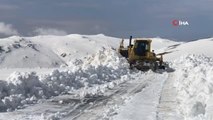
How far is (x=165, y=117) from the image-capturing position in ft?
46.5

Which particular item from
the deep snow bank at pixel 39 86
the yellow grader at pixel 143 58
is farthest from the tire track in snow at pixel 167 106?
the yellow grader at pixel 143 58

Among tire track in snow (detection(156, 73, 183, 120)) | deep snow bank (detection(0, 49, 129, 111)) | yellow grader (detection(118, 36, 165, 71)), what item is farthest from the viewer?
yellow grader (detection(118, 36, 165, 71))

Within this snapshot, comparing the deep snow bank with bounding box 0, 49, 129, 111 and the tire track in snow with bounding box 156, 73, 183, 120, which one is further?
the deep snow bank with bounding box 0, 49, 129, 111

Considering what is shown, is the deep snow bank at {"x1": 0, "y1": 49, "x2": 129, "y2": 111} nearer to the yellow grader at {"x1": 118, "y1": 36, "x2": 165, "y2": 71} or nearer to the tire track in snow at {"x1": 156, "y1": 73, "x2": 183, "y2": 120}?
the tire track in snow at {"x1": 156, "y1": 73, "x2": 183, "y2": 120}

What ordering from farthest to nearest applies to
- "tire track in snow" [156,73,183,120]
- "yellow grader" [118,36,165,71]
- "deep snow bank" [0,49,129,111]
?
1. "yellow grader" [118,36,165,71]
2. "deep snow bank" [0,49,129,111]
3. "tire track in snow" [156,73,183,120]

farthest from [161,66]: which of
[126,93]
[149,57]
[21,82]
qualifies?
[21,82]

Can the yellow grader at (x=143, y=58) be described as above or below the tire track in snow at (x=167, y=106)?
above

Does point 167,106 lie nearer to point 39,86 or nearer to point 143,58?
point 39,86

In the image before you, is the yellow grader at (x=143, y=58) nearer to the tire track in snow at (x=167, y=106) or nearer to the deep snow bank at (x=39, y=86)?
the deep snow bank at (x=39, y=86)

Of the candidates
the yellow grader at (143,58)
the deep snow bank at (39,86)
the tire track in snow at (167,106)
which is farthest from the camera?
the yellow grader at (143,58)

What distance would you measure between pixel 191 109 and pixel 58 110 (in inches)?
166

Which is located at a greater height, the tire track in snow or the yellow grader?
the yellow grader

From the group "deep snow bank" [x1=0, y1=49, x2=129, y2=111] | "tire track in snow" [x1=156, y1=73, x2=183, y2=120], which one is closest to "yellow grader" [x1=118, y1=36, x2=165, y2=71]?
"deep snow bank" [x1=0, y1=49, x2=129, y2=111]

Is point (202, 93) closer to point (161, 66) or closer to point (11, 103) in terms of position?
point (11, 103)
